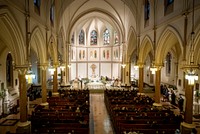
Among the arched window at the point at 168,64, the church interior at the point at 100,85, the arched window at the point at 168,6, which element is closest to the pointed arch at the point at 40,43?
the church interior at the point at 100,85

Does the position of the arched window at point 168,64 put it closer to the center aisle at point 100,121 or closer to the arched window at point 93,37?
the center aisle at point 100,121

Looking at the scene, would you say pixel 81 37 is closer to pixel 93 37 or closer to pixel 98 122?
pixel 93 37

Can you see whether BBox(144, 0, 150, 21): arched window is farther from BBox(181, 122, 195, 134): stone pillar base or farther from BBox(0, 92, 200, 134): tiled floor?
BBox(181, 122, 195, 134): stone pillar base

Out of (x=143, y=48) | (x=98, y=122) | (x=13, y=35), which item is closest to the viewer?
(x=13, y=35)

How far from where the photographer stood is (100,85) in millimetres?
32438

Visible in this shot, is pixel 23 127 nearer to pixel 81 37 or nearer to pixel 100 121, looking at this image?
pixel 100 121

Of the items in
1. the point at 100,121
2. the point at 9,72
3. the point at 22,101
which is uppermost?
the point at 9,72

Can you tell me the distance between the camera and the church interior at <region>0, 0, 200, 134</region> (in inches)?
430

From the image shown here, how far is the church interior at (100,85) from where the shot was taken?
10.9 metres

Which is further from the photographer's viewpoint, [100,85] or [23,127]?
[100,85]

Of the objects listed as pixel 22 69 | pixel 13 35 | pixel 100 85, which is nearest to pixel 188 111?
pixel 22 69

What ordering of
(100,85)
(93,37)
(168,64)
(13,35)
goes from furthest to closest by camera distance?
(93,37) → (100,85) → (168,64) → (13,35)

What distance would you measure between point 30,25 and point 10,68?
365 inches

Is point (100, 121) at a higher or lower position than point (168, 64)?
lower
